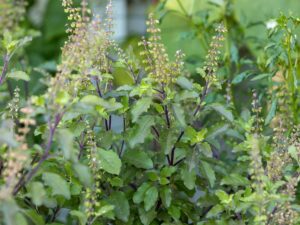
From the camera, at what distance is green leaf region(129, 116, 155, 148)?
1.68 m

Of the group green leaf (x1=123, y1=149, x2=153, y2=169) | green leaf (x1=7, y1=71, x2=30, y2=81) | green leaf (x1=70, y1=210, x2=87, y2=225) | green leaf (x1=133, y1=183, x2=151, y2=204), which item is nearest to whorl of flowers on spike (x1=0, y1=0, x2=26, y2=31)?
green leaf (x1=7, y1=71, x2=30, y2=81)

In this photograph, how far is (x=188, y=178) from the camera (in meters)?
1.74

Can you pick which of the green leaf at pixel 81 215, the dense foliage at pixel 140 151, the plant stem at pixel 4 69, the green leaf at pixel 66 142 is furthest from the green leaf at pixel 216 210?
the plant stem at pixel 4 69

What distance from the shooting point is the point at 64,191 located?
4.91 feet

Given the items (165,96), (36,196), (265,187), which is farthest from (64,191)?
(265,187)

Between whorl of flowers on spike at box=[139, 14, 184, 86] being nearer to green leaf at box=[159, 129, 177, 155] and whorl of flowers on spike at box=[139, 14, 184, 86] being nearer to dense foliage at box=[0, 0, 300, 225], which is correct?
dense foliage at box=[0, 0, 300, 225]

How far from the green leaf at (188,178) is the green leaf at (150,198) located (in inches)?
3.6

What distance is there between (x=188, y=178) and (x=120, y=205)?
21cm

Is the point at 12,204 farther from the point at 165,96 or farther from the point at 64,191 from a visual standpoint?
the point at 165,96

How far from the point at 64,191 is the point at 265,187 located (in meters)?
0.52

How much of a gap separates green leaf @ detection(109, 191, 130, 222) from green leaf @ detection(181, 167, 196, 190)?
176 mm

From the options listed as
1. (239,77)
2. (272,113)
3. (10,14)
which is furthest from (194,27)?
(272,113)

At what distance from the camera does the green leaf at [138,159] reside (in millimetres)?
1811

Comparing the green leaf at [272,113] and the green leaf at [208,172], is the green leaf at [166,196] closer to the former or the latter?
the green leaf at [208,172]
